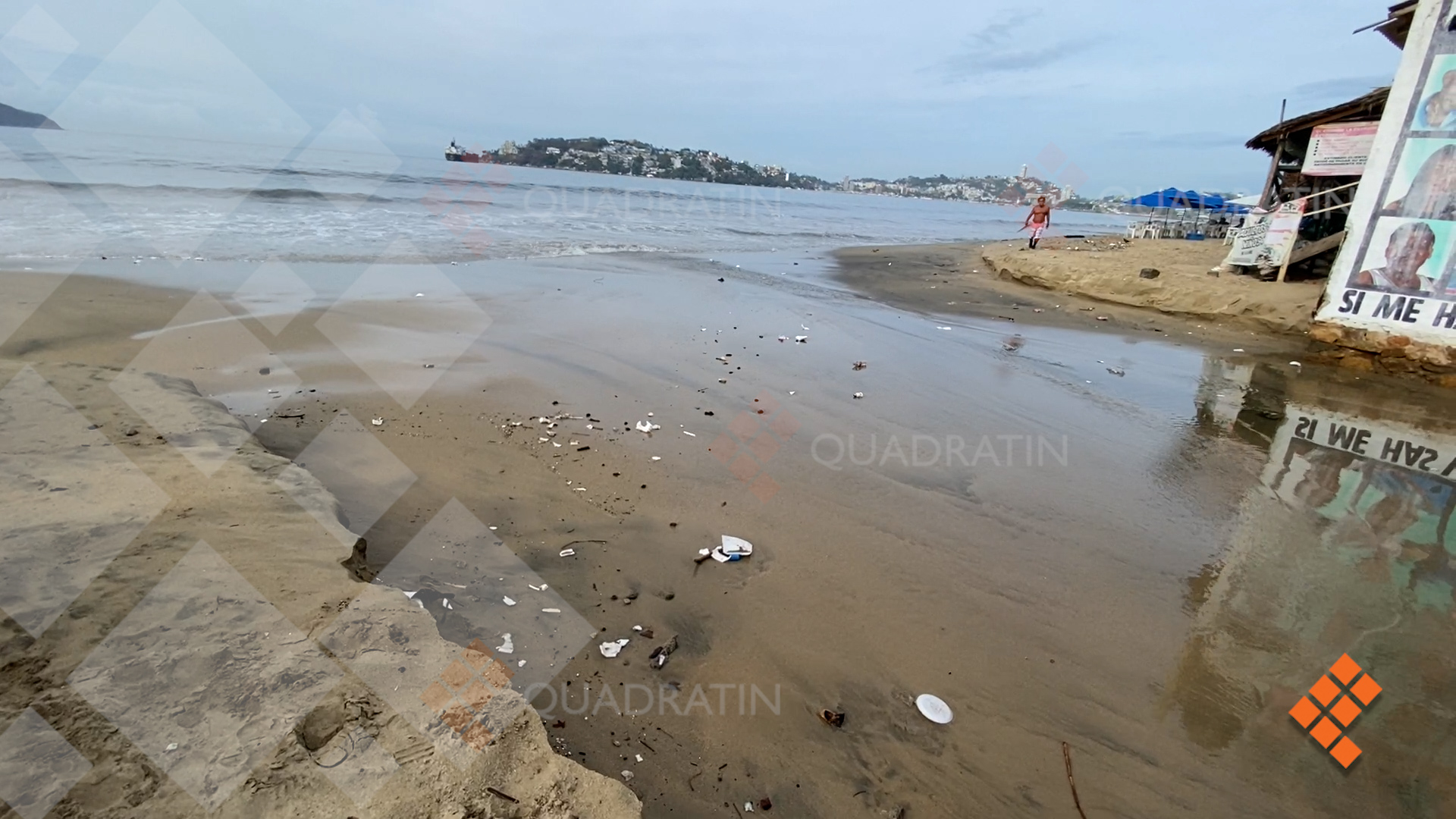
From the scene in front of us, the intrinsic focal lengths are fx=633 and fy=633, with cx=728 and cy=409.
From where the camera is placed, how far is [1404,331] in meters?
8.49

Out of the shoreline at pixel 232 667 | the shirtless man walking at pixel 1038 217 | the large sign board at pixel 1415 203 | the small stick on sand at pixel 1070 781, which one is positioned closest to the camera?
the shoreline at pixel 232 667

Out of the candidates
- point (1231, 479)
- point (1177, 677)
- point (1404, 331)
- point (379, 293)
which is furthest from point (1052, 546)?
point (379, 293)

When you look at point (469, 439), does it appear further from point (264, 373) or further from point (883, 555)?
point (883, 555)

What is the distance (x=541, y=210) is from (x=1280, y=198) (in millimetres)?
24724

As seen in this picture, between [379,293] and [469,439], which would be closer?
[469,439]

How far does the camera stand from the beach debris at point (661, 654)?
2.88 meters
